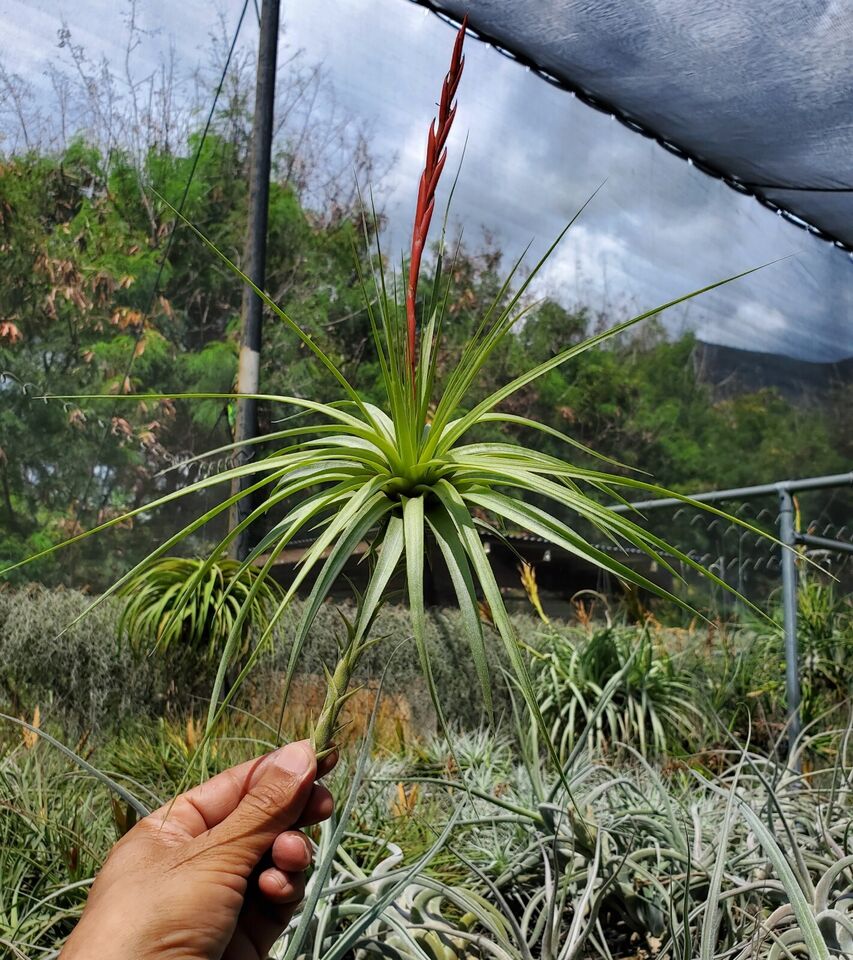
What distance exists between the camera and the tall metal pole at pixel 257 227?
4176mm

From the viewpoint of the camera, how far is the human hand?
0.76 meters

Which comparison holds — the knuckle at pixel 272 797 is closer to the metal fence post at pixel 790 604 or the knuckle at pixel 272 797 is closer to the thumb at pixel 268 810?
the thumb at pixel 268 810

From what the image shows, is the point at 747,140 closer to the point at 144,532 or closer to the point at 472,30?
the point at 472,30

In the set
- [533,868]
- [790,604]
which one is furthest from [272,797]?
[790,604]

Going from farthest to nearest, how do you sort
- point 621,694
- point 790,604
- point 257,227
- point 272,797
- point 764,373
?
point 764,373 → point 257,227 → point 621,694 → point 790,604 → point 272,797

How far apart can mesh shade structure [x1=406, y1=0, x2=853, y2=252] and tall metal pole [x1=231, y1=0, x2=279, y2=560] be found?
854mm

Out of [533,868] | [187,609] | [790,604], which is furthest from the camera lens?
[187,609]

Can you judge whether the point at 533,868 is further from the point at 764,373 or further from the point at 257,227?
the point at 764,373

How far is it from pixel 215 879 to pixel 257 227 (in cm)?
392

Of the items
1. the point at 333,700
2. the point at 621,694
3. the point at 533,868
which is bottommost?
the point at 621,694

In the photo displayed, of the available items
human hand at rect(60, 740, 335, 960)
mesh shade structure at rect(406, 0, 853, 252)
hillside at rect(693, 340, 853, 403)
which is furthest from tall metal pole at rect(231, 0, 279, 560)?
hillside at rect(693, 340, 853, 403)

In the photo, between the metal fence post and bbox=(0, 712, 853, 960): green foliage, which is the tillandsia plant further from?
the metal fence post

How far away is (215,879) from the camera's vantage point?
762mm

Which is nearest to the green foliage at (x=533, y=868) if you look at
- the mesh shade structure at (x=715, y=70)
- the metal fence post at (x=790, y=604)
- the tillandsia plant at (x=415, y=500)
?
the tillandsia plant at (x=415, y=500)
